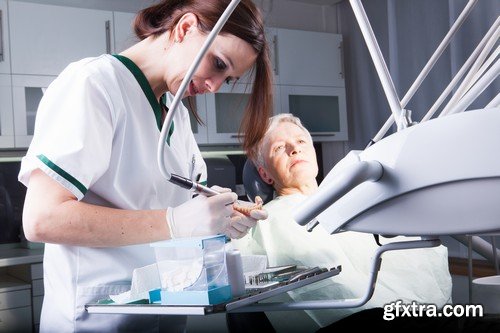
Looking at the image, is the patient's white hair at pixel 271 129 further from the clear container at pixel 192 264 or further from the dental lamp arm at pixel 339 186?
the dental lamp arm at pixel 339 186

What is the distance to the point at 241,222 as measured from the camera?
1326mm

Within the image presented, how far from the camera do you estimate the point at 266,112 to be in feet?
4.63

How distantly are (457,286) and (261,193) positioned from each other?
120cm

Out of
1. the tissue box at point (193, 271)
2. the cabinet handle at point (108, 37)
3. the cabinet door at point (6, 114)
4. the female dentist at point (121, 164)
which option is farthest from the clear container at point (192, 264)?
the cabinet handle at point (108, 37)

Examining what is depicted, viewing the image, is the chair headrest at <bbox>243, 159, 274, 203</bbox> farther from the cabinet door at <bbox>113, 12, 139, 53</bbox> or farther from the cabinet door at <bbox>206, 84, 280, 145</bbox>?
the cabinet door at <bbox>113, 12, 139, 53</bbox>

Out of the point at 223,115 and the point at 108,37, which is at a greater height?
the point at 108,37

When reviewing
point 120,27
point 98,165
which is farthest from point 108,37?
point 98,165

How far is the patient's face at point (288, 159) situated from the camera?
2295 millimetres

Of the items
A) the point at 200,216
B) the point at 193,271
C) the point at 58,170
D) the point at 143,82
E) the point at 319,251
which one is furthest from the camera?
the point at 319,251

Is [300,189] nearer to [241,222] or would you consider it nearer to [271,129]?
[271,129]

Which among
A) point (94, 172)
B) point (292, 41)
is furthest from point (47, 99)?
point (292, 41)

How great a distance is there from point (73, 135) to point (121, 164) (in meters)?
0.15

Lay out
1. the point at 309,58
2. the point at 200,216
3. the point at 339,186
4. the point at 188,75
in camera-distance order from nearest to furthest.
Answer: the point at 339,186, the point at 188,75, the point at 200,216, the point at 309,58

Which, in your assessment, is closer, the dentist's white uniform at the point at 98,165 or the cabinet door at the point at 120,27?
the dentist's white uniform at the point at 98,165
